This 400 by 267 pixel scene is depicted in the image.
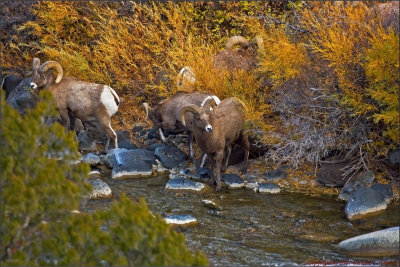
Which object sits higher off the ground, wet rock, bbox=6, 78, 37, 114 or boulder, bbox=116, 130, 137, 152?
wet rock, bbox=6, 78, 37, 114

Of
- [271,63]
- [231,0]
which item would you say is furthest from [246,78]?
[231,0]

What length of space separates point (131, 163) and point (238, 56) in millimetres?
3162

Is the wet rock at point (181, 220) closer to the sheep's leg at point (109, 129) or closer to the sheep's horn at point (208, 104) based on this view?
the sheep's horn at point (208, 104)

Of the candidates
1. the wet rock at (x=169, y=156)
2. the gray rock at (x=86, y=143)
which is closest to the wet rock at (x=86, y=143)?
the gray rock at (x=86, y=143)

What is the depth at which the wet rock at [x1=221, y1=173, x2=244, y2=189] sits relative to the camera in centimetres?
1176

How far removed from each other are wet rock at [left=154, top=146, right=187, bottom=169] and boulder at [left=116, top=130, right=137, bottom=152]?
2.64ft

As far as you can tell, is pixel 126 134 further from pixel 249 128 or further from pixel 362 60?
pixel 362 60

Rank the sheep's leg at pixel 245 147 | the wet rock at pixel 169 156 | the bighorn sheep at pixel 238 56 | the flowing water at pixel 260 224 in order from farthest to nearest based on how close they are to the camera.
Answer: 1. the bighorn sheep at pixel 238 56
2. the wet rock at pixel 169 156
3. the sheep's leg at pixel 245 147
4. the flowing water at pixel 260 224

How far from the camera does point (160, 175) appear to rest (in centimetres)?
1250

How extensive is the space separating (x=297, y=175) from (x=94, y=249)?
21.8ft

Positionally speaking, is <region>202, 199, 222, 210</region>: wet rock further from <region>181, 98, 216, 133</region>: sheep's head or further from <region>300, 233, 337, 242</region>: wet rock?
<region>300, 233, 337, 242</region>: wet rock

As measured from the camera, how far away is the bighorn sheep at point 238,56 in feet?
45.1

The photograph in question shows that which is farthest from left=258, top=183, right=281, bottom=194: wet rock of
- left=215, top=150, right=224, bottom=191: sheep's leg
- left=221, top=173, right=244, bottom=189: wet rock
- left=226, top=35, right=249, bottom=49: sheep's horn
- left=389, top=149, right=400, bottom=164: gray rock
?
left=226, top=35, right=249, bottom=49: sheep's horn

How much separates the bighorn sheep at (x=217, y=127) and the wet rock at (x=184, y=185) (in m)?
0.31
